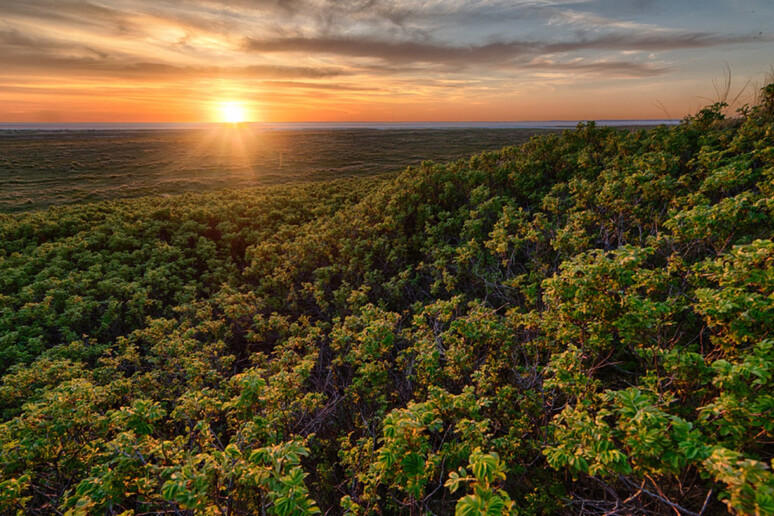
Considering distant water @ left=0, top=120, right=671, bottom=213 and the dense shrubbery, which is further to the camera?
distant water @ left=0, top=120, right=671, bottom=213

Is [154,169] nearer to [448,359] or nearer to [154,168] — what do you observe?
[154,168]

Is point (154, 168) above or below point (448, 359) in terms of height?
above

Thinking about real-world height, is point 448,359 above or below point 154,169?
below

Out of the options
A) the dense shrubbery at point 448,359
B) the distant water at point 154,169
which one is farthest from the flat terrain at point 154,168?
the dense shrubbery at point 448,359

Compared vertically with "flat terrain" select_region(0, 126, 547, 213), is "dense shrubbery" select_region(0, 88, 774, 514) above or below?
below

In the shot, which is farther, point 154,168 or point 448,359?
point 154,168

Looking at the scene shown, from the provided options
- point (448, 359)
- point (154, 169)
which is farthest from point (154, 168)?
point (448, 359)

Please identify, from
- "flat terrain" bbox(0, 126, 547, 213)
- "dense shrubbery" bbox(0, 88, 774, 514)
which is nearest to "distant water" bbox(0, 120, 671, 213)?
"flat terrain" bbox(0, 126, 547, 213)

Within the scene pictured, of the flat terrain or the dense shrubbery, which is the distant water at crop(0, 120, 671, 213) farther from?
the dense shrubbery

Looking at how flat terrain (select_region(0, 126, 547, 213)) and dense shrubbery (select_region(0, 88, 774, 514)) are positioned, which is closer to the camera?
dense shrubbery (select_region(0, 88, 774, 514))

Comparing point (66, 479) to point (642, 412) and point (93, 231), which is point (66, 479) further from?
point (93, 231)
